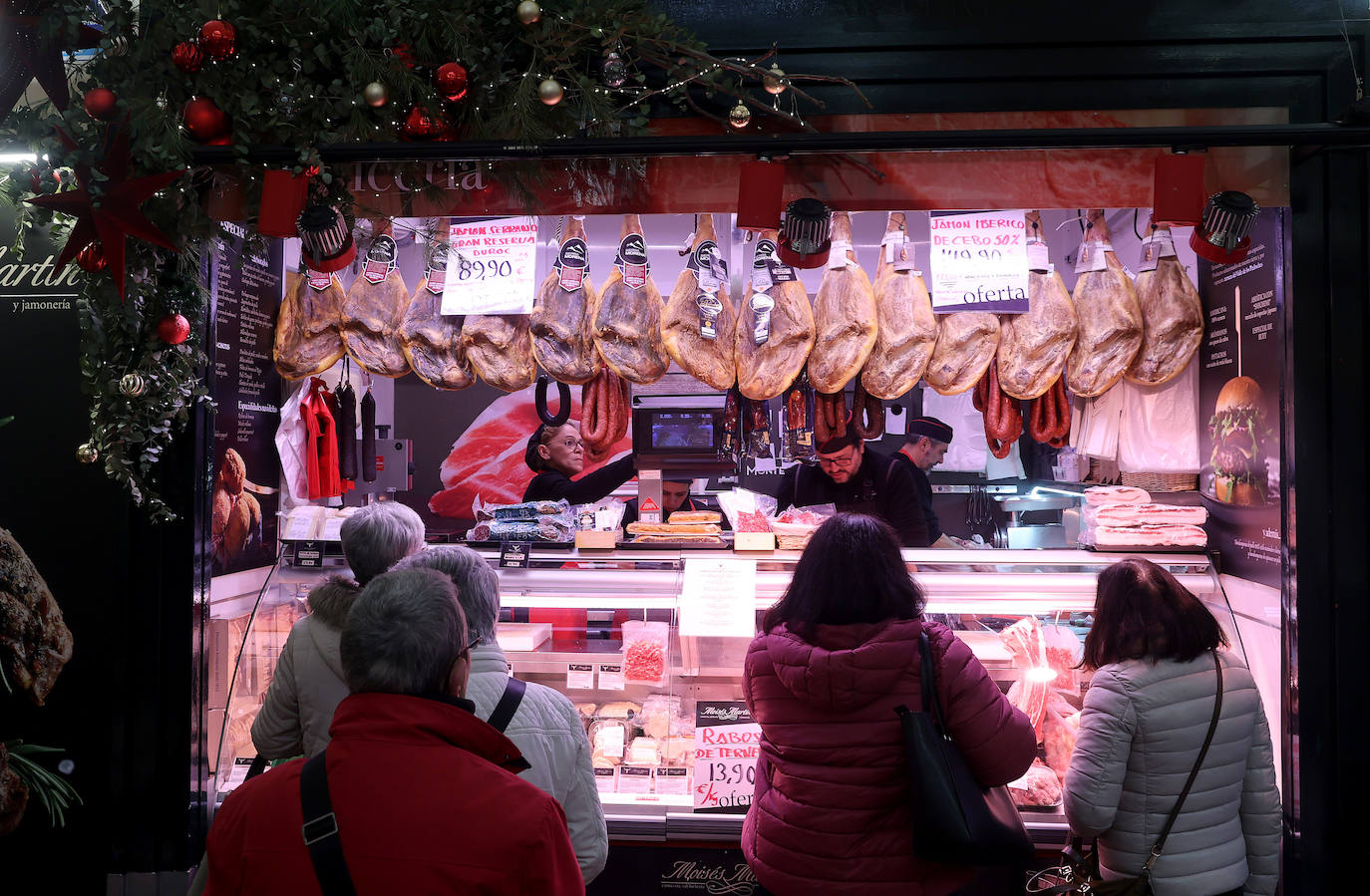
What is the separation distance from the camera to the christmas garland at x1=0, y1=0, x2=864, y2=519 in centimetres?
294

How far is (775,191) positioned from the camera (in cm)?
293

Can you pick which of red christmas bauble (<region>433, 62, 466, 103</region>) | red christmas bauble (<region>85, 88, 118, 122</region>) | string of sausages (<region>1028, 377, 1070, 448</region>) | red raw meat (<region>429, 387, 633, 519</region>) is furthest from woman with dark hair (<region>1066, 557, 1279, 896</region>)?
red raw meat (<region>429, 387, 633, 519</region>)

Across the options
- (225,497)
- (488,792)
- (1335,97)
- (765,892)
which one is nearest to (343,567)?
(225,497)

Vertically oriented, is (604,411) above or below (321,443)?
above

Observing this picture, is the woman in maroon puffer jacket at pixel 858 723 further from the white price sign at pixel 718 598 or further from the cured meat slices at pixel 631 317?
the cured meat slices at pixel 631 317

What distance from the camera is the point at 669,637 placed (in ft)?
13.0

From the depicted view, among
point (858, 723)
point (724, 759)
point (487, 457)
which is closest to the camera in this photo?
point (858, 723)

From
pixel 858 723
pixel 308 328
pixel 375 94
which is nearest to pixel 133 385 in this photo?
pixel 308 328

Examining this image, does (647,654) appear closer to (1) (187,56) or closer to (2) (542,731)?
(2) (542,731)

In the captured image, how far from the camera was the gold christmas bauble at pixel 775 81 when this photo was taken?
9.67 feet

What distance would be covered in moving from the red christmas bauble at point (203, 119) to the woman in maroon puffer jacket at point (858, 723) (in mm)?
2510

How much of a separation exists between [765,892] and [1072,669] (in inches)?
75.3

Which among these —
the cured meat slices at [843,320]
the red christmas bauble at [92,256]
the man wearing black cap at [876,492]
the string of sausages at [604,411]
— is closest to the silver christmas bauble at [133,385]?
the red christmas bauble at [92,256]

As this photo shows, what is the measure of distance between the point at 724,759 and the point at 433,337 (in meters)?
2.26
